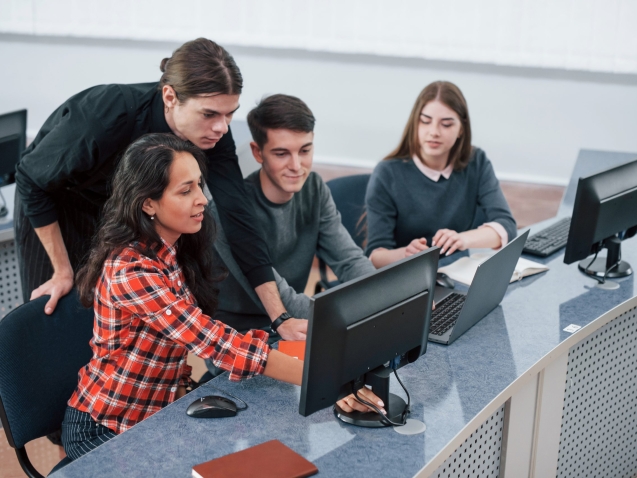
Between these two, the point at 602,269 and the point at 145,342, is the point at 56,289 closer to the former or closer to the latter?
the point at 145,342

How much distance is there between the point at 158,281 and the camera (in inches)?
62.8

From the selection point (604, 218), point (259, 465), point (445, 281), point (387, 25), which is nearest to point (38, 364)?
point (259, 465)

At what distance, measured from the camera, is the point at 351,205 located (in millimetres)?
2902

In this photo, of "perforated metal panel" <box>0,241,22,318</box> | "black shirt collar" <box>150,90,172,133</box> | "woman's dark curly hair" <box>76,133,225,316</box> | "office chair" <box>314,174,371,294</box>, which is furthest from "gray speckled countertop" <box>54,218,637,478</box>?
"perforated metal panel" <box>0,241,22,318</box>

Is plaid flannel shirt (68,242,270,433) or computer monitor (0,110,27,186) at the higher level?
computer monitor (0,110,27,186)

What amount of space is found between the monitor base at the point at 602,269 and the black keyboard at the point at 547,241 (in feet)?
0.45

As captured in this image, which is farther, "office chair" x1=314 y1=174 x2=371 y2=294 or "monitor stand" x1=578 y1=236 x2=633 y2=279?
"office chair" x1=314 y1=174 x2=371 y2=294

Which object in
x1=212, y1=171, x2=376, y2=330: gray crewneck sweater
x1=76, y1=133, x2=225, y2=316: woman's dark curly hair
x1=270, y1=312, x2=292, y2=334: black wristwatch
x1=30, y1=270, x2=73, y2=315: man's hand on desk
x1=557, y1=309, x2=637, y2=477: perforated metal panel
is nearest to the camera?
x1=76, y1=133, x2=225, y2=316: woman's dark curly hair

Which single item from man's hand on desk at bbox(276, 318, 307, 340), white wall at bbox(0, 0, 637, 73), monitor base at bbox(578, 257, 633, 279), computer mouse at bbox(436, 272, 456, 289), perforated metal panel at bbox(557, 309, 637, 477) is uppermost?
white wall at bbox(0, 0, 637, 73)

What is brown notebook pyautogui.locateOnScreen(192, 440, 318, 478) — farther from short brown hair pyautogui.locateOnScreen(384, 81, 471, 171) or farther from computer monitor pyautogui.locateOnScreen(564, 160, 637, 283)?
short brown hair pyautogui.locateOnScreen(384, 81, 471, 171)

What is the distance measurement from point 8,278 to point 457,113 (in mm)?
1777

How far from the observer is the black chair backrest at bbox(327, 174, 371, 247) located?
2.87 metres

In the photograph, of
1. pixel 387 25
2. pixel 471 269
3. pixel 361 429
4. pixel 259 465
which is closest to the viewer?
pixel 259 465

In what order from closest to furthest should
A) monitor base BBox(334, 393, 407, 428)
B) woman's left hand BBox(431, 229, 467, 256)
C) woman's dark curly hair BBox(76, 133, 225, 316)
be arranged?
monitor base BBox(334, 393, 407, 428) → woman's dark curly hair BBox(76, 133, 225, 316) → woman's left hand BBox(431, 229, 467, 256)
